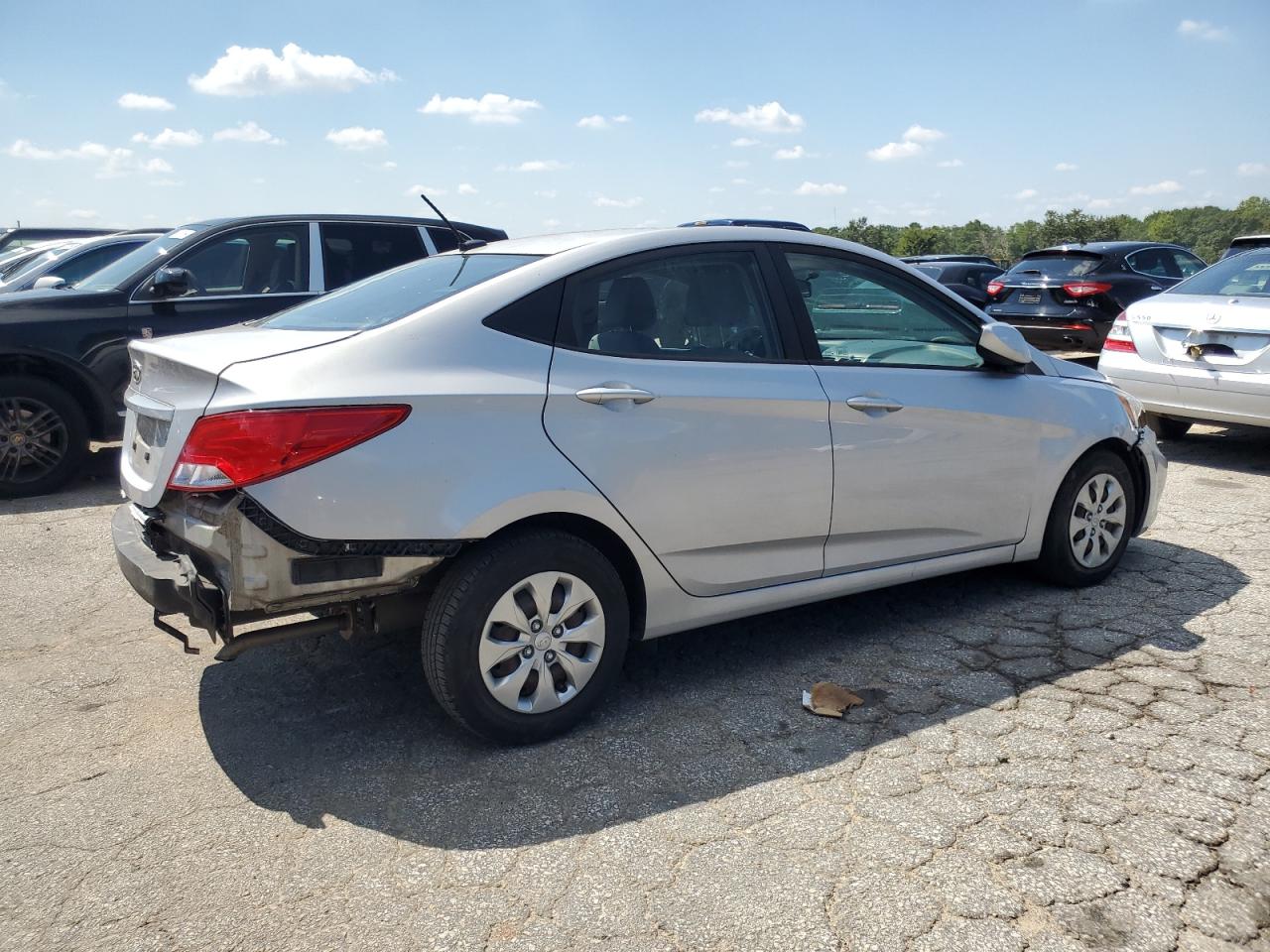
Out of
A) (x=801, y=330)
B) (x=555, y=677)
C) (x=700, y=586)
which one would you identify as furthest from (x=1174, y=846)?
(x=801, y=330)

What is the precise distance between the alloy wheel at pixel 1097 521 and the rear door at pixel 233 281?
5581mm

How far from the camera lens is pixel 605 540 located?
11.4ft

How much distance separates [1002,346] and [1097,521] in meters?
1.09

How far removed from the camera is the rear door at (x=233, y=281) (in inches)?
289

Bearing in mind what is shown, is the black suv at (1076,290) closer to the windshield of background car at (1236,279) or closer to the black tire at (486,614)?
the windshield of background car at (1236,279)

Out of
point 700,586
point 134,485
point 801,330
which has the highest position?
point 801,330

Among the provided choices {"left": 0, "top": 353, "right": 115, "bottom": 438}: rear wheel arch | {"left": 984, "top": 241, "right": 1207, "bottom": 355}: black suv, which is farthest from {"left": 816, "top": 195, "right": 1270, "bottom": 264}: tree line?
{"left": 0, "top": 353, "right": 115, "bottom": 438}: rear wheel arch

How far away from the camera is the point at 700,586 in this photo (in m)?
3.66

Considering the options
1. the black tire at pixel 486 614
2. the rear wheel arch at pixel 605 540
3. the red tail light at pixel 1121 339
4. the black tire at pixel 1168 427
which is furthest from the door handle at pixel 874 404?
the black tire at pixel 1168 427

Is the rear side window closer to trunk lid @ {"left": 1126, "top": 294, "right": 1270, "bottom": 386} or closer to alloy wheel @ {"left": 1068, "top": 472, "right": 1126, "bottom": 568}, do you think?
alloy wheel @ {"left": 1068, "top": 472, "right": 1126, "bottom": 568}

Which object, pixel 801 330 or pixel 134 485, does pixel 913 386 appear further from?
pixel 134 485

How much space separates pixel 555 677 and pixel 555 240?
1.63 m

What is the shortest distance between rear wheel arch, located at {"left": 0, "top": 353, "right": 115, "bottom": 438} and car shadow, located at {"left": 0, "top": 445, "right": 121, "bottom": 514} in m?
0.43

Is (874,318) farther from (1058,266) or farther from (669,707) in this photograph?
(1058,266)
